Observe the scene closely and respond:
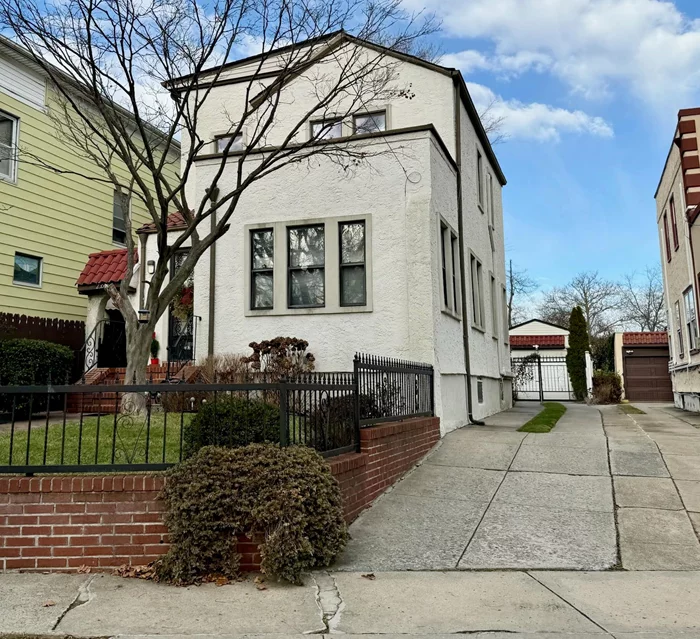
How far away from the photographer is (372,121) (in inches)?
533

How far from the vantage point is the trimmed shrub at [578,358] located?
76.5ft

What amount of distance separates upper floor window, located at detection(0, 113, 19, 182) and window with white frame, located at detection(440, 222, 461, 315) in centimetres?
1016

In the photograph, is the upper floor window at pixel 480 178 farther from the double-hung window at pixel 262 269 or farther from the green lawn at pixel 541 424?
the double-hung window at pixel 262 269

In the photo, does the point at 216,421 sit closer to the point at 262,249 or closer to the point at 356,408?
the point at 356,408

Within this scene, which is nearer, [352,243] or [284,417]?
[284,417]

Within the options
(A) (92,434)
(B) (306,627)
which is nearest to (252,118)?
(A) (92,434)

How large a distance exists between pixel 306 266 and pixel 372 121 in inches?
175

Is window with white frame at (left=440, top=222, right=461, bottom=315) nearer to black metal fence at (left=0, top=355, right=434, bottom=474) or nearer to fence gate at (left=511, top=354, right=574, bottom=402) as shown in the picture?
black metal fence at (left=0, top=355, right=434, bottom=474)

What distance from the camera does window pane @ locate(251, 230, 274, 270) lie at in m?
11.3

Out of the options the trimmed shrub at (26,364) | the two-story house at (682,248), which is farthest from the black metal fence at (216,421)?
the two-story house at (682,248)

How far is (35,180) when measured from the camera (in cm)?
1509

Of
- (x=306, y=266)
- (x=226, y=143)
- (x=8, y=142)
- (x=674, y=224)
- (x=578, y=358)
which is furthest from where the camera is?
(x=578, y=358)

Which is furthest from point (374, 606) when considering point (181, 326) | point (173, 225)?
point (173, 225)

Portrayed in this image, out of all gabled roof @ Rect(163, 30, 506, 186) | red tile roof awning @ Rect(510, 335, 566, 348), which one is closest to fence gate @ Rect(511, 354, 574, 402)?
red tile roof awning @ Rect(510, 335, 566, 348)
